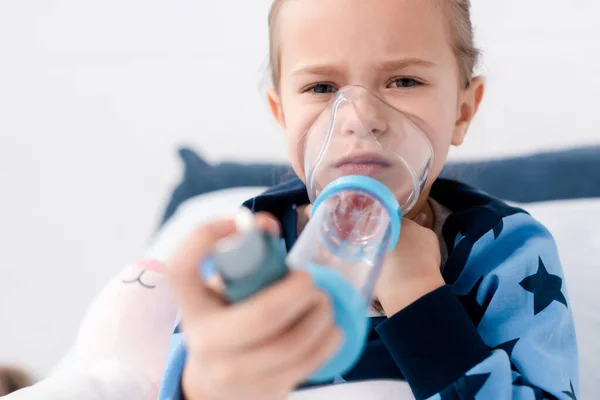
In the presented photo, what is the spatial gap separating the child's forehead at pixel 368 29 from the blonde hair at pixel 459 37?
0.03 m

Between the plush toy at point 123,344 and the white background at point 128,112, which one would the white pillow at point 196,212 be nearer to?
the plush toy at point 123,344

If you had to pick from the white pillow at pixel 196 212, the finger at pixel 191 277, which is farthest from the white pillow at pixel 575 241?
the finger at pixel 191 277

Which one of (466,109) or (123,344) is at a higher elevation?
(466,109)

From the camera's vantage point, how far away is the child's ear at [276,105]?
0.89 meters

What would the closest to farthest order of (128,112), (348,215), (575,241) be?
(348,215)
(575,241)
(128,112)

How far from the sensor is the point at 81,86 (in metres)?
1.91

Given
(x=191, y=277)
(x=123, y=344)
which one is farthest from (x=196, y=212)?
(x=191, y=277)

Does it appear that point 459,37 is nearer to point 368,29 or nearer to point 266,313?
point 368,29

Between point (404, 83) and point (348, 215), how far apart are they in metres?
0.21

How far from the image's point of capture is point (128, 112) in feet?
6.11

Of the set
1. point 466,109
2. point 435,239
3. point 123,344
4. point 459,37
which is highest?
point 459,37

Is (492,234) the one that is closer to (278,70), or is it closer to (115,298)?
(278,70)

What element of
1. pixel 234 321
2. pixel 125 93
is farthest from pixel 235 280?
pixel 125 93

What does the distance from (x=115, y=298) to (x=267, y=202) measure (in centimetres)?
29
